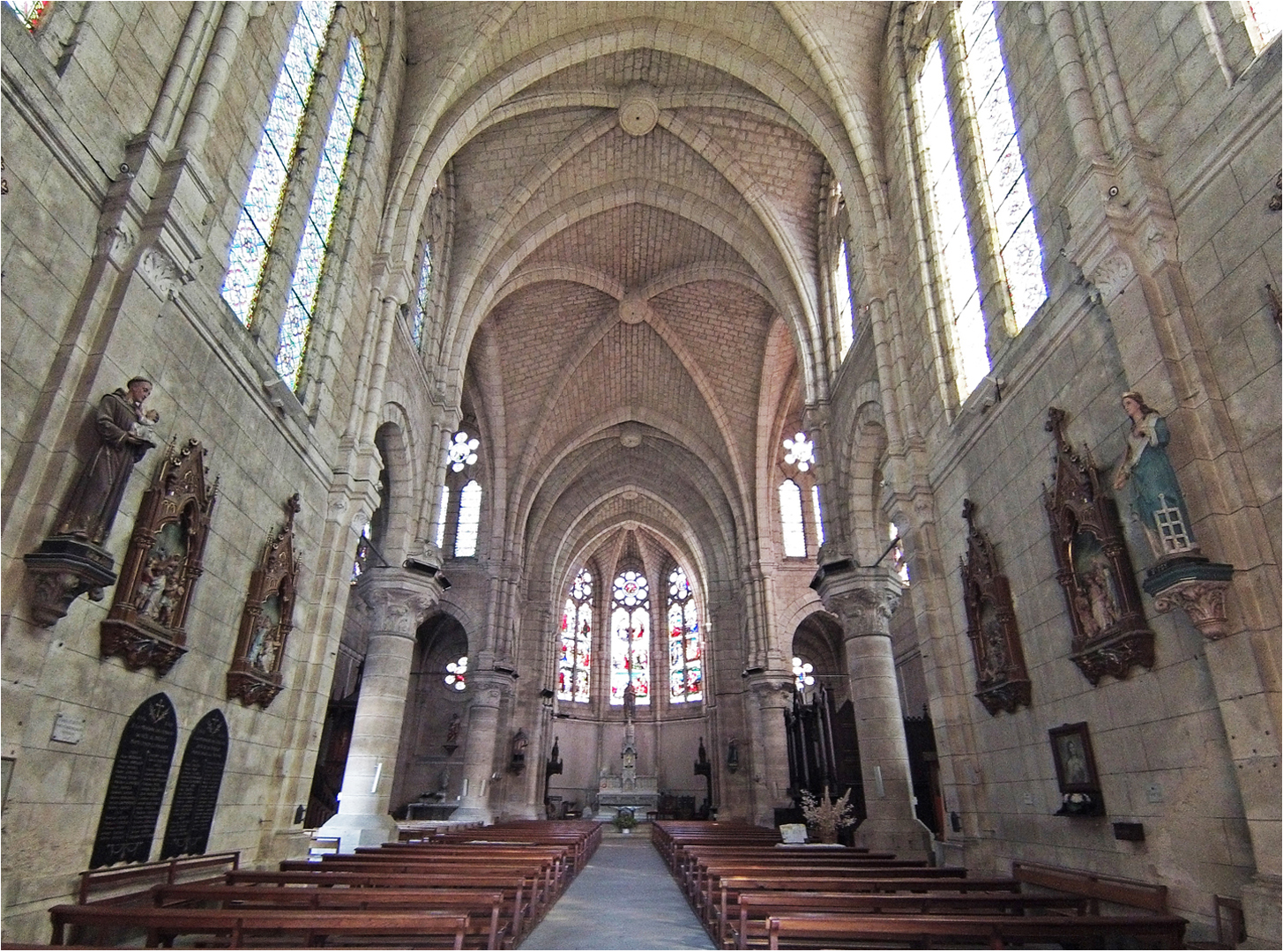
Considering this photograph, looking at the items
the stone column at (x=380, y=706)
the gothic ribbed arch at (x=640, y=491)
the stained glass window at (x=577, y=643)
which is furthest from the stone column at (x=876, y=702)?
the stained glass window at (x=577, y=643)

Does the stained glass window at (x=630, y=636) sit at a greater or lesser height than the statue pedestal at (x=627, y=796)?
greater

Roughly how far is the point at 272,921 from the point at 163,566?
11.8 ft

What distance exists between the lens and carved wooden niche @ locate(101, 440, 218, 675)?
20.7 feet

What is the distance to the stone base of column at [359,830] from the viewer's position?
1221cm

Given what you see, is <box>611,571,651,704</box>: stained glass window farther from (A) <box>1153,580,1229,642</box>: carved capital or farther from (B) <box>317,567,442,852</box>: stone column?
(A) <box>1153,580,1229,642</box>: carved capital

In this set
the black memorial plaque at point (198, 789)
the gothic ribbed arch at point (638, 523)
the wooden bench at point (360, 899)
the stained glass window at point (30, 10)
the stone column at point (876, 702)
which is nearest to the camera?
the wooden bench at point (360, 899)

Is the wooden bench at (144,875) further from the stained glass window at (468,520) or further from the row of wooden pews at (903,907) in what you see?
the stained glass window at (468,520)

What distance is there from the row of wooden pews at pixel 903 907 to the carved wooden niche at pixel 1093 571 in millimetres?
1818

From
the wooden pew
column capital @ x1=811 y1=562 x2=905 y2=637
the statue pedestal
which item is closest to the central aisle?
the wooden pew

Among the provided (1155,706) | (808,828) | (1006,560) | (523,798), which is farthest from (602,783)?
(1155,706)

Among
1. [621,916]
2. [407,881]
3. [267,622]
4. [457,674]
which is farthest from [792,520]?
[407,881]

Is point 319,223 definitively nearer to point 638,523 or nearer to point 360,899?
point 360,899

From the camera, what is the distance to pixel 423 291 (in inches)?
650

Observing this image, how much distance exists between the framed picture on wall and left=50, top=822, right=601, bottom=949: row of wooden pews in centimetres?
519
